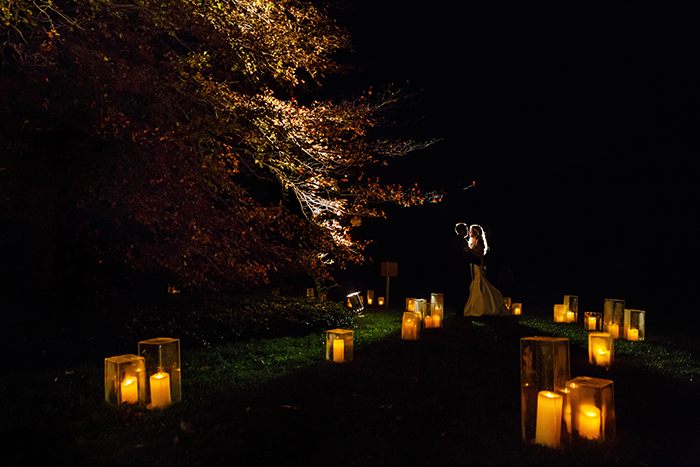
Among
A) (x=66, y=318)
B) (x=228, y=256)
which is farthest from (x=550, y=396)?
(x=66, y=318)

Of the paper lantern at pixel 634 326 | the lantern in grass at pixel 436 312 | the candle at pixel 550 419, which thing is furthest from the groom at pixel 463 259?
the candle at pixel 550 419

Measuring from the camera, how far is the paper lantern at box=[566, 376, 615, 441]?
3.76 meters

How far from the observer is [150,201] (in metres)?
7.00

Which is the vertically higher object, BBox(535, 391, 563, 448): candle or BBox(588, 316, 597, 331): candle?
BBox(535, 391, 563, 448): candle

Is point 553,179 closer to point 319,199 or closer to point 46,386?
point 319,199

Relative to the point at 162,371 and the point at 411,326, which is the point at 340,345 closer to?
the point at 411,326

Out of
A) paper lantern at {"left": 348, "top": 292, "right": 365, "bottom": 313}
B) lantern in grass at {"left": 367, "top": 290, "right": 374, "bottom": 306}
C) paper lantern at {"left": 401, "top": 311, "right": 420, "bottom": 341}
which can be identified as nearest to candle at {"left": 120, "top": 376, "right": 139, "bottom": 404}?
paper lantern at {"left": 401, "top": 311, "right": 420, "bottom": 341}

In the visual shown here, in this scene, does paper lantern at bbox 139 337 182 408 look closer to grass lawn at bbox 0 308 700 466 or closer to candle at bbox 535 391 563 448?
grass lawn at bbox 0 308 700 466

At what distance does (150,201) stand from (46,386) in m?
2.68

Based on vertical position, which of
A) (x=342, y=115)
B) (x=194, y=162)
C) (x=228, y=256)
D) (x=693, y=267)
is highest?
(x=342, y=115)

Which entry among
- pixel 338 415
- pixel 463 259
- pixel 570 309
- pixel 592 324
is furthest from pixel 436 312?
pixel 338 415

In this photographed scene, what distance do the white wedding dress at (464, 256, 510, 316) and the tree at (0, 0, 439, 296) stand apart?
450 centimetres

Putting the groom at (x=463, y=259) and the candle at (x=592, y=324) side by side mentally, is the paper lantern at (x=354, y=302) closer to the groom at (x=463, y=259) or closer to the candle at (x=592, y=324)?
the groom at (x=463, y=259)

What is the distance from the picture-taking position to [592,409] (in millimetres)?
3779
